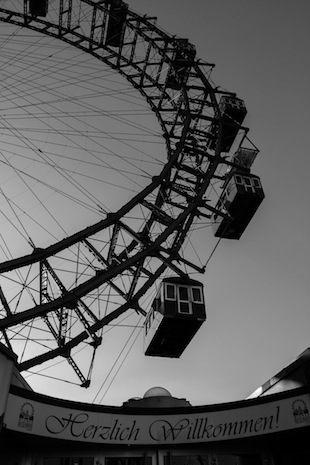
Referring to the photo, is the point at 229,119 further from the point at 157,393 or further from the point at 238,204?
the point at 157,393

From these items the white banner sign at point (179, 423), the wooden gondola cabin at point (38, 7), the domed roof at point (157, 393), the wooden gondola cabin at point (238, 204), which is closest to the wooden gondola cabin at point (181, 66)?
the wooden gondola cabin at point (238, 204)

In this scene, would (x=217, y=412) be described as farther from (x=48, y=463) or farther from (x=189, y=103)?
(x=189, y=103)

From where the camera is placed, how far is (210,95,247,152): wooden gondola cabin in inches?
907

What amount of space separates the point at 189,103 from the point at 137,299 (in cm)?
1221

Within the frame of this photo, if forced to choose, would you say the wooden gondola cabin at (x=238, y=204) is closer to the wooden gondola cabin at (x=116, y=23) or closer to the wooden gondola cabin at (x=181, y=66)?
the wooden gondola cabin at (x=181, y=66)

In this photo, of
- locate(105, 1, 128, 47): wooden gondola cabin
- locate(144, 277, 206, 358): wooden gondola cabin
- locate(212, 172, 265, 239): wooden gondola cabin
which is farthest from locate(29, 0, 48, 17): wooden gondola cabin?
locate(144, 277, 206, 358): wooden gondola cabin

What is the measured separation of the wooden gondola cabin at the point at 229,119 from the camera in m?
23.0

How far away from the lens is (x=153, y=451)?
14359 millimetres

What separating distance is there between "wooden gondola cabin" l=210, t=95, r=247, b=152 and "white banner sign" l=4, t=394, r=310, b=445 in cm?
1412

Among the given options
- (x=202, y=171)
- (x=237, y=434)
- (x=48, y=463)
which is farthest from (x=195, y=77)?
(x=48, y=463)

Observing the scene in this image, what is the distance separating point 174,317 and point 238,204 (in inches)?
259

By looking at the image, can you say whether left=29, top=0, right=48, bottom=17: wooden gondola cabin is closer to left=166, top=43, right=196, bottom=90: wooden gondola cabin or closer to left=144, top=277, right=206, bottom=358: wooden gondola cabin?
left=166, top=43, right=196, bottom=90: wooden gondola cabin

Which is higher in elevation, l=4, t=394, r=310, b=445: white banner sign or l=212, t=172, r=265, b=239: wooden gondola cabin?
l=212, t=172, r=265, b=239: wooden gondola cabin

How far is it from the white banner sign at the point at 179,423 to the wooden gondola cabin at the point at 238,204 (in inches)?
315
